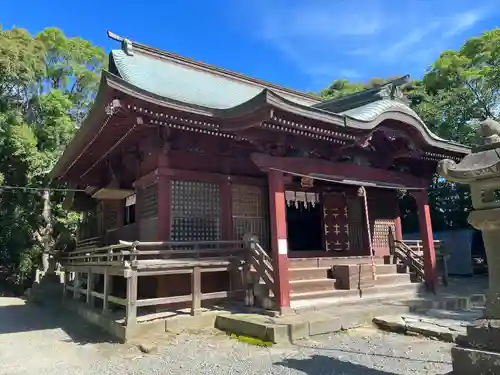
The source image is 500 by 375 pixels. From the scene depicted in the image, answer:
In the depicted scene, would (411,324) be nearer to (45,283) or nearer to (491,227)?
(491,227)

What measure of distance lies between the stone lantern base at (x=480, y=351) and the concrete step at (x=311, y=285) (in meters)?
4.40

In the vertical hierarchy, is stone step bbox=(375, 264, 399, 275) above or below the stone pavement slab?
above

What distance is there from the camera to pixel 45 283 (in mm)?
15508

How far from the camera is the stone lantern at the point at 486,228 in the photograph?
12.3 ft

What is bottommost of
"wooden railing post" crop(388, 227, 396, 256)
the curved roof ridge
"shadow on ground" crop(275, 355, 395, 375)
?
"shadow on ground" crop(275, 355, 395, 375)

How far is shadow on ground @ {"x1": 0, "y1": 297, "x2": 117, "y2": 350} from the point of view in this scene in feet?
24.8

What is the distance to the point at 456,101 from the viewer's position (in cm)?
1836

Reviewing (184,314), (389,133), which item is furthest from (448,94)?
(184,314)

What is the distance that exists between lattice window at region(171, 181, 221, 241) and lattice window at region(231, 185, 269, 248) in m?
0.47

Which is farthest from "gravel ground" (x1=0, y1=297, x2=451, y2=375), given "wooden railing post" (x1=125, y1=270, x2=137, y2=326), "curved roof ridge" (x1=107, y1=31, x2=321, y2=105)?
"curved roof ridge" (x1=107, y1=31, x2=321, y2=105)

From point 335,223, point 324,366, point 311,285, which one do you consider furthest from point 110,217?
point 324,366

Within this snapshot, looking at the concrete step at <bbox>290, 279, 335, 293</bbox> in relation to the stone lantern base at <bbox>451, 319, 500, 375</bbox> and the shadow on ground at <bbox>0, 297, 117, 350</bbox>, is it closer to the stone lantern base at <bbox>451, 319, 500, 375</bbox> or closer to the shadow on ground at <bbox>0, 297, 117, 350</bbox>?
the shadow on ground at <bbox>0, 297, 117, 350</bbox>

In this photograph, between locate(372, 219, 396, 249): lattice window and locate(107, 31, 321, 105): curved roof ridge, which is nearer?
locate(107, 31, 321, 105): curved roof ridge

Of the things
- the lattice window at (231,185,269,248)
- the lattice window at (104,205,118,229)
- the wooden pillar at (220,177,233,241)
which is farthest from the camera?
the lattice window at (104,205,118,229)
